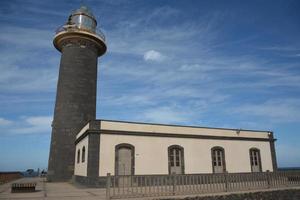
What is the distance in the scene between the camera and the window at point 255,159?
1986 cm

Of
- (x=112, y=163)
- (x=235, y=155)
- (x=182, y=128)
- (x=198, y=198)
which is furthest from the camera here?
(x=235, y=155)

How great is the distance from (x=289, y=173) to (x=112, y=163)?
30.5 ft

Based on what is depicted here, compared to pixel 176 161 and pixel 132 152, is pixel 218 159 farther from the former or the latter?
pixel 132 152

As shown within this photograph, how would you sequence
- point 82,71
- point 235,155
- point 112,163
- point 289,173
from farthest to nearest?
1. point 82,71
2. point 235,155
3. point 112,163
4. point 289,173

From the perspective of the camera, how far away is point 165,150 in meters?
16.7

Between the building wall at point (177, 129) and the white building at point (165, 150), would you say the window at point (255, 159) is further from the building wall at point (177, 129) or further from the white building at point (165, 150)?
the building wall at point (177, 129)

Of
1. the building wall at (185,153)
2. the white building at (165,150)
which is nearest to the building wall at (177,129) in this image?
the white building at (165,150)

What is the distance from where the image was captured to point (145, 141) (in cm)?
1625

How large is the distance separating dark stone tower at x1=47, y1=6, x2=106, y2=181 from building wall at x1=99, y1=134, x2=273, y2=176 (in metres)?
5.93

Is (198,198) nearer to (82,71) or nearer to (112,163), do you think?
(112,163)

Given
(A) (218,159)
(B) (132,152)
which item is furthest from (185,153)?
(B) (132,152)

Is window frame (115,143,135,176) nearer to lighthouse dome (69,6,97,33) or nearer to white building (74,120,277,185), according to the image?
white building (74,120,277,185)

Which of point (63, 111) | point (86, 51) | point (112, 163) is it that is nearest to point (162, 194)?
point (112, 163)

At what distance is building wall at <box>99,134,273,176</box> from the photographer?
15.1 m
